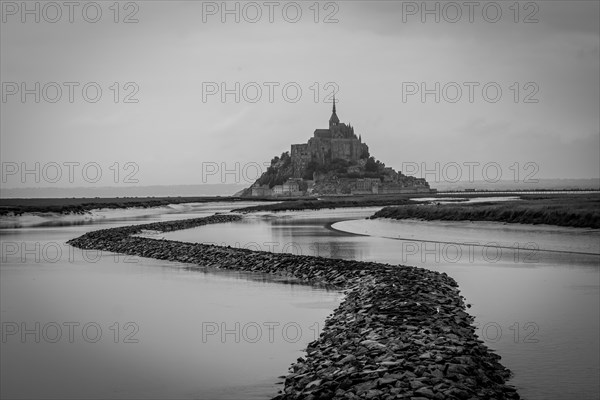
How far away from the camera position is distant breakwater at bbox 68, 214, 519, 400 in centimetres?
771

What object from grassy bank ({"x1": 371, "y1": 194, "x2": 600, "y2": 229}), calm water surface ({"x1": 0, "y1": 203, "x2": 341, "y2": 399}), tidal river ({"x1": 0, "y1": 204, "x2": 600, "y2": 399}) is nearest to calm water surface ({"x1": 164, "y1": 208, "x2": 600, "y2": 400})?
tidal river ({"x1": 0, "y1": 204, "x2": 600, "y2": 399})

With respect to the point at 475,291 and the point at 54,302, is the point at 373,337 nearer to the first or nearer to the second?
the point at 475,291

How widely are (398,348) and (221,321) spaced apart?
5387 millimetres

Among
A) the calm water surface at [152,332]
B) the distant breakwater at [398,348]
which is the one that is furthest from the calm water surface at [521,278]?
the calm water surface at [152,332]

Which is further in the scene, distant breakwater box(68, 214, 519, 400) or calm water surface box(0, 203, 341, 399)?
calm water surface box(0, 203, 341, 399)

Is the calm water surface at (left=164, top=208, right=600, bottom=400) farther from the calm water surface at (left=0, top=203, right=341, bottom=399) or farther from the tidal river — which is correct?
the calm water surface at (left=0, top=203, right=341, bottom=399)

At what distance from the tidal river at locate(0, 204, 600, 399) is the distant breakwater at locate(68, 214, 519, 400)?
481 mm

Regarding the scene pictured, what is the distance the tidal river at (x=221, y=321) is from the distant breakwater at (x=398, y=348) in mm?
481

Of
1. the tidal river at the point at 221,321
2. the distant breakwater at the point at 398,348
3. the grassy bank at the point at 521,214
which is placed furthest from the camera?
the grassy bank at the point at 521,214

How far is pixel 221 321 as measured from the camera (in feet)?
45.1

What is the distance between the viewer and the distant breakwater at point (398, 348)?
25.3 ft

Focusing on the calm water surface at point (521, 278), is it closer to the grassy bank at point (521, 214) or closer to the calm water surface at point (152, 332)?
the grassy bank at point (521, 214)

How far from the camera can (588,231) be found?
34750 mm

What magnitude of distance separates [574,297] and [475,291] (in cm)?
233
